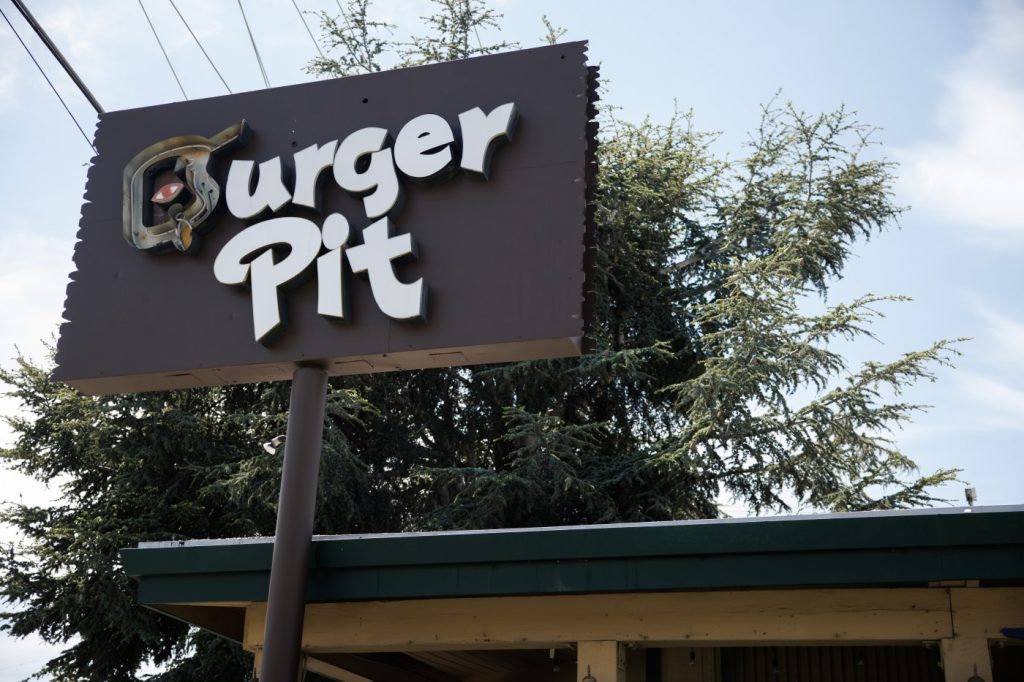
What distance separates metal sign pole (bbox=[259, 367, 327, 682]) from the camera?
660cm

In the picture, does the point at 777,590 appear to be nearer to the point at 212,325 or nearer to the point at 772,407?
the point at 212,325

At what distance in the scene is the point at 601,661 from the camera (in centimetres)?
652

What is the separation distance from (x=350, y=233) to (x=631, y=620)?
118 inches

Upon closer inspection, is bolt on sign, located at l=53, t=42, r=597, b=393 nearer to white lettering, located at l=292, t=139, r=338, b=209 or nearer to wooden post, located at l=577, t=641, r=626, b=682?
white lettering, located at l=292, t=139, r=338, b=209

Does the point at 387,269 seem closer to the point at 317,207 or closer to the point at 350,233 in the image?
the point at 350,233

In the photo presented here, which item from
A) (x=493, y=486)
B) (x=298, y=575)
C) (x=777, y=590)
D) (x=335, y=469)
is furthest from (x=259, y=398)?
(x=777, y=590)

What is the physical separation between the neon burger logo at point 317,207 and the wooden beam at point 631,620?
1.83m

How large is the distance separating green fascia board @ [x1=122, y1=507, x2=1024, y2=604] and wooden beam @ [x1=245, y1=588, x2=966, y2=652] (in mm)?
298

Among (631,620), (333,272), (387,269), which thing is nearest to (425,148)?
(387,269)

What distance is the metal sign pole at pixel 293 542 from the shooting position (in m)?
6.60

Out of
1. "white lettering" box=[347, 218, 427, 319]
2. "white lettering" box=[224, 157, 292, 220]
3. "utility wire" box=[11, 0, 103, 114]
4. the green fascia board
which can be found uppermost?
"utility wire" box=[11, 0, 103, 114]

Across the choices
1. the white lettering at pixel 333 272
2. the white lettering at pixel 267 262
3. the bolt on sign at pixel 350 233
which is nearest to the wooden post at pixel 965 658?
the bolt on sign at pixel 350 233

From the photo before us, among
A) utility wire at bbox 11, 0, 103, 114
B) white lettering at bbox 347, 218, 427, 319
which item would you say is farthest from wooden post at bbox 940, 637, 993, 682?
utility wire at bbox 11, 0, 103, 114

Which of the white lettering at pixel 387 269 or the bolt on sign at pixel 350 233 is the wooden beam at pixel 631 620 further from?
the white lettering at pixel 387 269
